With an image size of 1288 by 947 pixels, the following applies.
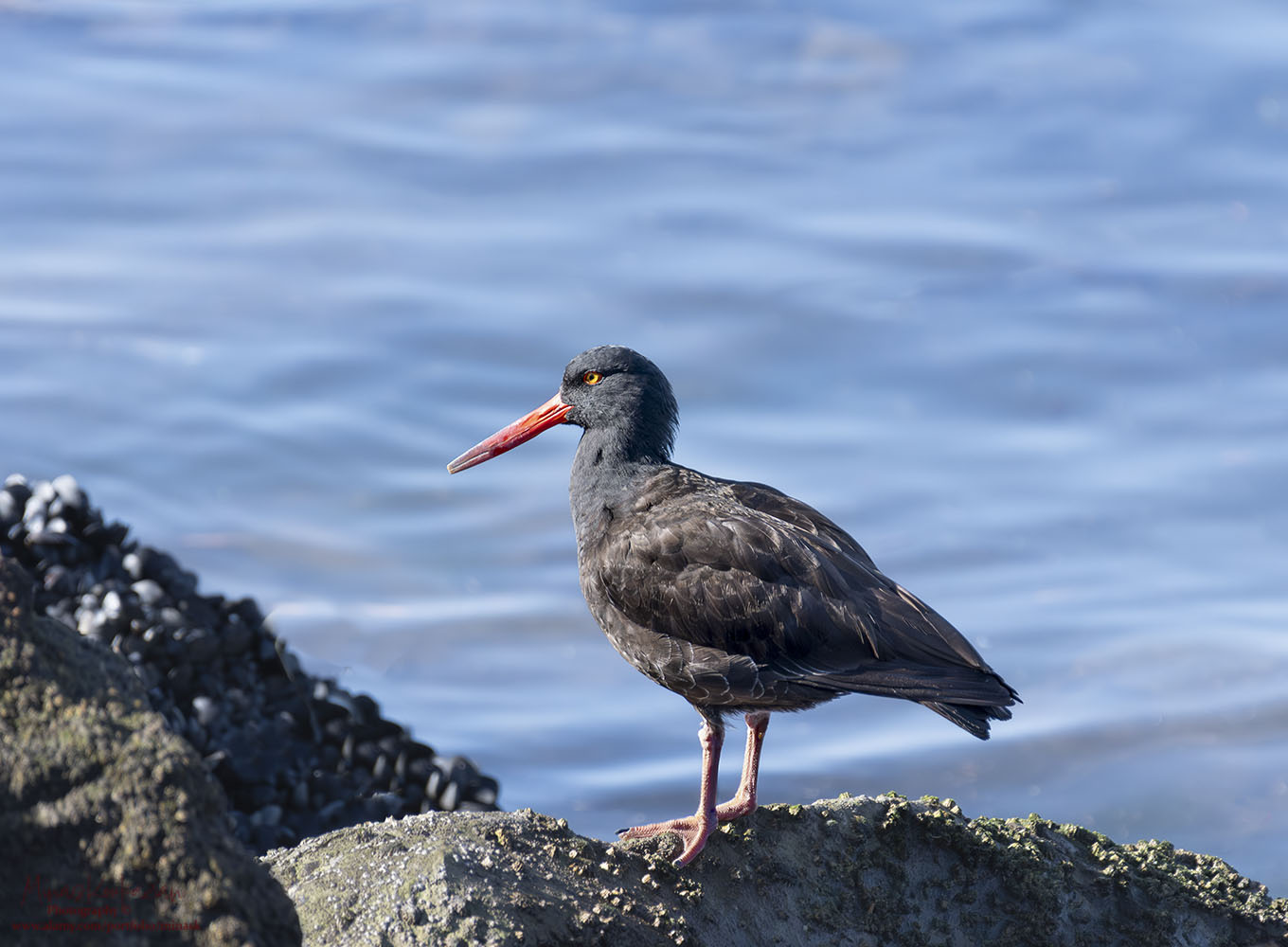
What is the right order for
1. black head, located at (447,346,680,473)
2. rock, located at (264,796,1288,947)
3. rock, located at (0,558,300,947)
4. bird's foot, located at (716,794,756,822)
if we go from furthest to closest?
1. black head, located at (447,346,680,473)
2. bird's foot, located at (716,794,756,822)
3. rock, located at (264,796,1288,947)
4. rock, located at (0,558,300,947)

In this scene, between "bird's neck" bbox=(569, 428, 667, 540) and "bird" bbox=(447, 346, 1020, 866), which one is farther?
"bird's neck" bbox=(569, 428, 667, 540)

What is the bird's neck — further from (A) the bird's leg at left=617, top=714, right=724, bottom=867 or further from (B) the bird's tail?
(B) the bird's tail

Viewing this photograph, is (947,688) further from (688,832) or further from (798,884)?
(688,832)

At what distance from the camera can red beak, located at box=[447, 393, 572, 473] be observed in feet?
21.2

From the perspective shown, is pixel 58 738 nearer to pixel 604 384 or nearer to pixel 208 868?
pixel 208 868

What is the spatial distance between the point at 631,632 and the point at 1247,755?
609 cm

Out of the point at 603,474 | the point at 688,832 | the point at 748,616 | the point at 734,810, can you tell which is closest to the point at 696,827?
the point at 688,832

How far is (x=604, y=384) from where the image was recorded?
620cm

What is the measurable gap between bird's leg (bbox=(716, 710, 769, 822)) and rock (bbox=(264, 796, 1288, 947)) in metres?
0.07

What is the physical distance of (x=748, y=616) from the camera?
5246 mm

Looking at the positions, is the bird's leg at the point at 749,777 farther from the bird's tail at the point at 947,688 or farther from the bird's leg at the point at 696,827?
the bird's tail at the point at 947,688

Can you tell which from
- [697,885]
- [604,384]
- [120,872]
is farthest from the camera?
[604,384]

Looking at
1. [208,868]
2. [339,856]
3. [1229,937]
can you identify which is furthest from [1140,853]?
[208,868]

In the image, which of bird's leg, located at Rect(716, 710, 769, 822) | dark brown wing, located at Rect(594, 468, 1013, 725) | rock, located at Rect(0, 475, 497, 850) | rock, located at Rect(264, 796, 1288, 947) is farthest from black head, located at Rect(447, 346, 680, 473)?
rock, located at Rect(0, 475, 497, 850)
